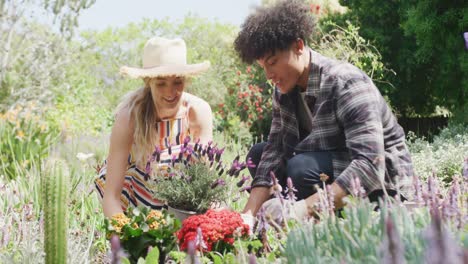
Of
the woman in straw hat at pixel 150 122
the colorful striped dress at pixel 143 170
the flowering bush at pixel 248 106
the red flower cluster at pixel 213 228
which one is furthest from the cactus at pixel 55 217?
the flowering bush at pixel 248 106

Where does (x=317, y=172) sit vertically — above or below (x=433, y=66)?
below

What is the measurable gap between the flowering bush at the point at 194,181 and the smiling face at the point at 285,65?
0.45 metres

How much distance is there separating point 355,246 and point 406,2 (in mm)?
9779

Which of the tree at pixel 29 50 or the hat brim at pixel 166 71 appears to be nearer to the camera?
the hat brim at pixel 166 71

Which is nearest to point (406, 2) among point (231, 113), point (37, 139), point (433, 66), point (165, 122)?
point (433, 66)

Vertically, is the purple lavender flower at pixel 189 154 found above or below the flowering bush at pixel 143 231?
above

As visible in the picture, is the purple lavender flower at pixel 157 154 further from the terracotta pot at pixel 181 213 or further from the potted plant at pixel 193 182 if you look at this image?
the terracotta pot at pixel 181 213

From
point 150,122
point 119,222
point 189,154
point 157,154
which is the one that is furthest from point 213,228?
point 150,122

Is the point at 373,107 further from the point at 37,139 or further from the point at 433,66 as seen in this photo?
the point at 433,66

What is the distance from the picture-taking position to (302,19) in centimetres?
332

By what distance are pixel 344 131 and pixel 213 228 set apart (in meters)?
1.06

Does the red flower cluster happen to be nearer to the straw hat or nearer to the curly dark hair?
the curly dark hair

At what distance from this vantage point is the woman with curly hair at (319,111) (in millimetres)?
3068

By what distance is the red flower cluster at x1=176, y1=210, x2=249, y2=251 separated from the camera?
2570mm
